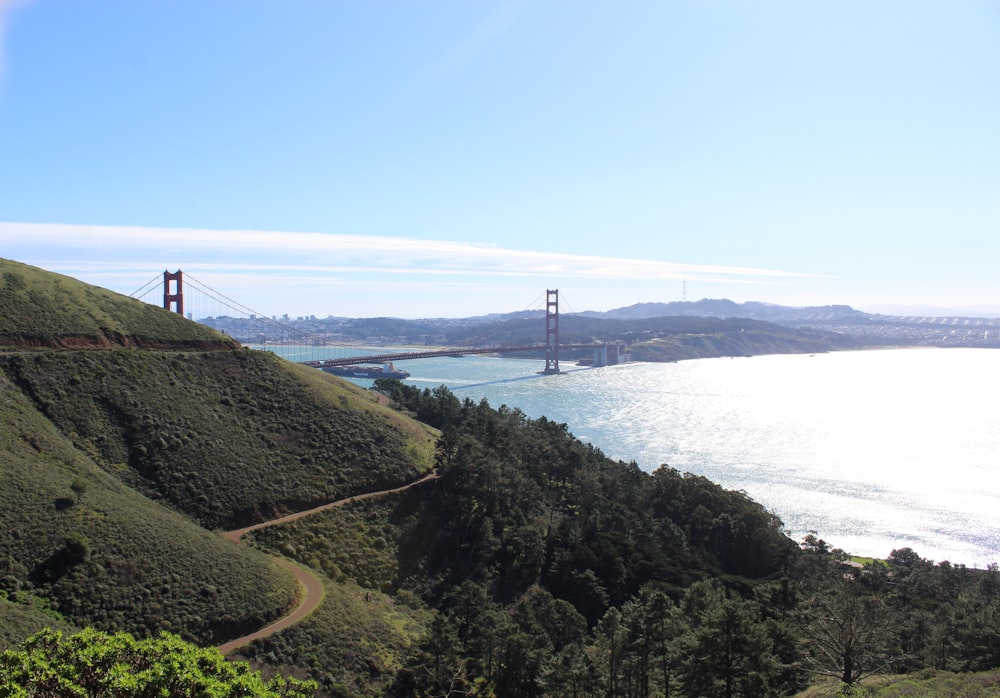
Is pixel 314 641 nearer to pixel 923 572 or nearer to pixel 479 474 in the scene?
pixel 479 474

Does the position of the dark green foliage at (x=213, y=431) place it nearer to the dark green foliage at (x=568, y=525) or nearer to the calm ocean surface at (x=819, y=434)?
the dark green foliage at (x=568, y=525)

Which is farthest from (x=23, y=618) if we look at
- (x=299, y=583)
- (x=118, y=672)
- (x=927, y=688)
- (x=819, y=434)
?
(x=819, y=434)

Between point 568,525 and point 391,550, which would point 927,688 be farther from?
point 391,550

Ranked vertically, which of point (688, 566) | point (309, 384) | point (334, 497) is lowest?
point (688, 566)

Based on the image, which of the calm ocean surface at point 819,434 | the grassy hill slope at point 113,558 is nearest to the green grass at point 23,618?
the grassy hill slope at point 113,558

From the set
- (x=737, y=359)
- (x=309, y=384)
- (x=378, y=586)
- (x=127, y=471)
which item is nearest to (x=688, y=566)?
(x=378, y=586)
